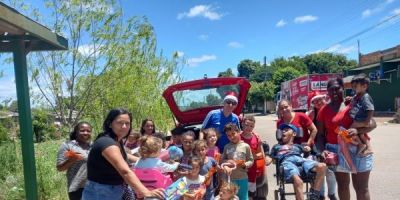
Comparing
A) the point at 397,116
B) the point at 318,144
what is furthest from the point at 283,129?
the point at 397,116

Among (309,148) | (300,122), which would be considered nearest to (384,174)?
(300,122)

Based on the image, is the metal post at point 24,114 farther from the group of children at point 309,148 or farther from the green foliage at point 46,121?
the green foliage at point 46,121

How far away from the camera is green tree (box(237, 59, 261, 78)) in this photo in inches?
4076

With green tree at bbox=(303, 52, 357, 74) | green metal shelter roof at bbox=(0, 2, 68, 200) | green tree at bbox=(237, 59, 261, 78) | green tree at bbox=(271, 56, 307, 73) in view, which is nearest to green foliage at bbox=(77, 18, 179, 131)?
green metal shelter roof at bbox=(0, 2, 68, 200)

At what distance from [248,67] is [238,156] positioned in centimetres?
9971

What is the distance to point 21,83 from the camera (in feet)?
17.7

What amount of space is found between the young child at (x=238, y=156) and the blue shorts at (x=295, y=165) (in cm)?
48

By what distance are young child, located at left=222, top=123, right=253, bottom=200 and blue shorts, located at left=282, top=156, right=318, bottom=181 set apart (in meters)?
0.48

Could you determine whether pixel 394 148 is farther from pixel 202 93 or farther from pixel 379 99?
pixel 379 99

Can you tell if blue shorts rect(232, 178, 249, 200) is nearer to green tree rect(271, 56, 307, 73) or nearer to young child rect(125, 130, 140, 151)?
young child rect(125, 130, 140, 151)

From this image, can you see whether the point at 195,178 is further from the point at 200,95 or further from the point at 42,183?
the point at 42,183

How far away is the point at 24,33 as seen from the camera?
538 cm

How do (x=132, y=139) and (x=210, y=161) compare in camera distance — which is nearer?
(x=210, y=161)

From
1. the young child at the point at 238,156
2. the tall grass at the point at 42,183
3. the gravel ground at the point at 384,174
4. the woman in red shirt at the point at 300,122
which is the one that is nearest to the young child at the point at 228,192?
the young child at the point at 238,156
